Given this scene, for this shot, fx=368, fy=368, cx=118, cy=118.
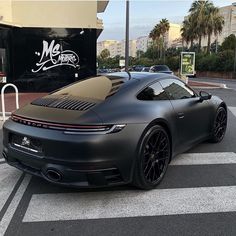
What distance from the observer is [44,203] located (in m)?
4.07

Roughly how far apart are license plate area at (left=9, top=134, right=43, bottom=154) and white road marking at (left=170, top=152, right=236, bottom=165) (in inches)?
89.4

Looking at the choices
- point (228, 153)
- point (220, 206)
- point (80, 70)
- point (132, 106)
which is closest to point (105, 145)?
point (132, 106)

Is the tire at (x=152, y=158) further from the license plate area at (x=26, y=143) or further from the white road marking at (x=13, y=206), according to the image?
the white road marking at (x=13, y=206)

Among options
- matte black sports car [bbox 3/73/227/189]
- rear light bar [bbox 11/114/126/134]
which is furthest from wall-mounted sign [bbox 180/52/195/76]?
rear light bar [bbox 11/114/126/134]

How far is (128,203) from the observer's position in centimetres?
407

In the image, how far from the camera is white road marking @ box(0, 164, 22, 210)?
14.0 feet

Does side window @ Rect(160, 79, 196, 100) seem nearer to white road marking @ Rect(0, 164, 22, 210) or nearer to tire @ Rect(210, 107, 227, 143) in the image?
tire @ Rect(210, 107, 227, 143)

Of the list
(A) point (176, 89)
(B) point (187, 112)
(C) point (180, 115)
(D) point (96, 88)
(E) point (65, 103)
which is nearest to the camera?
(E) point (65, 103)

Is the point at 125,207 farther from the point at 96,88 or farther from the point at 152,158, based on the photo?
the point at 96,88

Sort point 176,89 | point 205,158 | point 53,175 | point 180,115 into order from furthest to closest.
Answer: point 205,158 → point 176,89 → point 180,115 → point 53,175

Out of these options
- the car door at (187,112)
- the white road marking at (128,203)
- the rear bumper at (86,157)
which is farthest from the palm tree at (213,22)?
the rear bumper at (86,157)

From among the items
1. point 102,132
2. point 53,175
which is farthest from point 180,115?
point 53,175

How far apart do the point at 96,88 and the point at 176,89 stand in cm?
134

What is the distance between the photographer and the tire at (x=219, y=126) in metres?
6.48
